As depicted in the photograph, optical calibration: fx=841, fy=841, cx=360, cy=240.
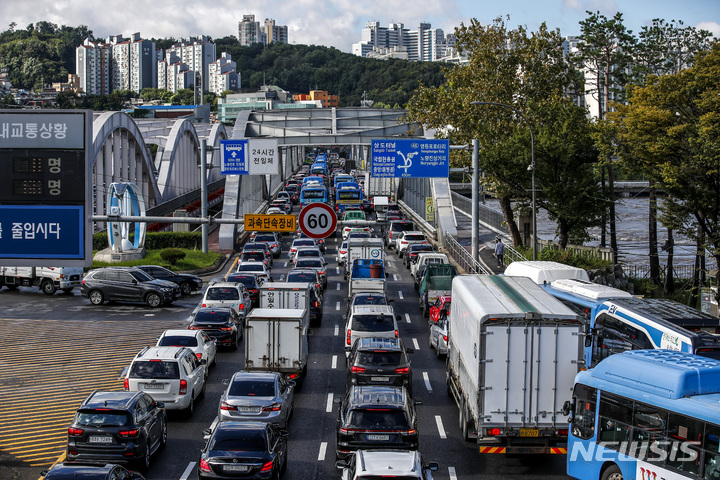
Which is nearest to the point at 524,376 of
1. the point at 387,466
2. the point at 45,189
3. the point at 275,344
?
the point at 387,466

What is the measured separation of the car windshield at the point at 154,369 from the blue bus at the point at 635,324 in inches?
392

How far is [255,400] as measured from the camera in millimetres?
18078

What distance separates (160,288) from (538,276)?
17125 millimetres

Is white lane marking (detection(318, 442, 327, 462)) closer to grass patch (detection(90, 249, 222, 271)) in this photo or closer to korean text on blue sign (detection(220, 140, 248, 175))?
grass patch (detection(90, 249, 222, 271))

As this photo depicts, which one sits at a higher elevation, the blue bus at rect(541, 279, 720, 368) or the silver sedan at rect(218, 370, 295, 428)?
the blue bus at rect(541, 279, 720, 368)

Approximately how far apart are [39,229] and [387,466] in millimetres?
8053

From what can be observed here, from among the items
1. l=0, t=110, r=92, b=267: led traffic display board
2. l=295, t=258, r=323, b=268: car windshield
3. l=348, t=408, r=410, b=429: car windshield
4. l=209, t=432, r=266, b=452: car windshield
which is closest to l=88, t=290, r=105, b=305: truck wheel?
l=295, t=258, r=323, b=268: car windshield

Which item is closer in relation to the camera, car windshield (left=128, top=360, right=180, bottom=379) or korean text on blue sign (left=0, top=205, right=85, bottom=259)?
korean text on blue sign (left=0, top=205, right=85, bottom=259)

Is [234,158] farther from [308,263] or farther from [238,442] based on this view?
[238,442]

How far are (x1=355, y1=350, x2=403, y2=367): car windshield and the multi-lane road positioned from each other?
147 centimetres

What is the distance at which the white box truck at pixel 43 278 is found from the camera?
131 feet

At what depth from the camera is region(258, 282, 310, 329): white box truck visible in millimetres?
28500

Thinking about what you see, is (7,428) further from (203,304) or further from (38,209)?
(203,304)

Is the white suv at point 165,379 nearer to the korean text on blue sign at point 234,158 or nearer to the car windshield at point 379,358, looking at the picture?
the car windshield at point 379,358
